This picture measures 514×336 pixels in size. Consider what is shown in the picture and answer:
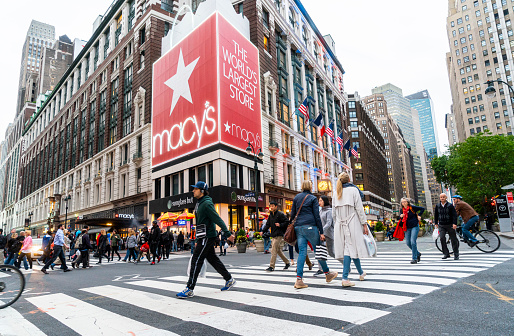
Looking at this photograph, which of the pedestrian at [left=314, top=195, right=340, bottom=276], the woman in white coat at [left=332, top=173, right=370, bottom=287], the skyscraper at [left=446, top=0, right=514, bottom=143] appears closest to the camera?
the woman in white coat at [left=332, top=173, right=370, bottom=287]

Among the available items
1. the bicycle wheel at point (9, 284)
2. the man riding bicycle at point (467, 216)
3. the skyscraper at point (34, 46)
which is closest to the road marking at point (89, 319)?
the bicycle wheel at point (9, 284)

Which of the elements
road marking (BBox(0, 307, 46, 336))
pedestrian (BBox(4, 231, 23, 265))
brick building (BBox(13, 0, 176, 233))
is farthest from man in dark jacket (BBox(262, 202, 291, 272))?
brick building (BBox(13, 0, 176, 233))

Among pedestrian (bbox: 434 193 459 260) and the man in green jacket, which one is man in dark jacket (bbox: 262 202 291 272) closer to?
the man in green jacket

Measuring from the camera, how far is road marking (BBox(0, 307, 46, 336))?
3.87m

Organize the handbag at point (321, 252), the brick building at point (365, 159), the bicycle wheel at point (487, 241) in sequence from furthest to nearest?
the brick building at point (365, 159) → the bicycle wheel at point (487, 241) → the handbag at point (321, 252)

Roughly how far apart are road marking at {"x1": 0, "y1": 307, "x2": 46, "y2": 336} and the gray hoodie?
524 cm

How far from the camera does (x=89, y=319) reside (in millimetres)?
4422

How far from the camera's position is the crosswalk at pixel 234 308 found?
3.66m

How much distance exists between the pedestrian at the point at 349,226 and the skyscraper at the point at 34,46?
550 ft

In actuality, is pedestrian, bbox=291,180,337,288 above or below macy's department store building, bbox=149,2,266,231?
below

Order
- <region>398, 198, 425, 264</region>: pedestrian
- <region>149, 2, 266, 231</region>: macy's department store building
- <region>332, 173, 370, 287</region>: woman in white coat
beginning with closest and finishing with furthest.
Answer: <region>332, 173, 370, 287</region>: woman in white coat, <region>398, 198, 425, 264</region>: pedestrian, <region>149, 2, 266, 231</region>: macy's department store building

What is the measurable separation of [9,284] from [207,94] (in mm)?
26856

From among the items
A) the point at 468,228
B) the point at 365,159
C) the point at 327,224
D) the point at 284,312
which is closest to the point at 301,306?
the point at 284,312

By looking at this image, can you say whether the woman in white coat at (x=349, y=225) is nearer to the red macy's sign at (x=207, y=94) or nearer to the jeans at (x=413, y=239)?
the jeans at (x=413, y=239)
